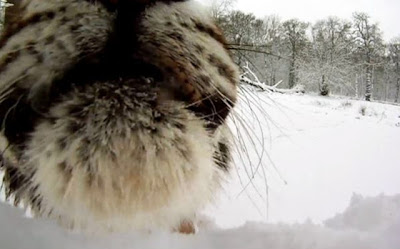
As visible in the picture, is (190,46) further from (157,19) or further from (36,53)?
(36,53)

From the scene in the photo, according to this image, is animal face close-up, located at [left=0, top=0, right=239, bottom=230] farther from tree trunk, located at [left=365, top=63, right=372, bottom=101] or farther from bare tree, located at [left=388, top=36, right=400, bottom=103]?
tree trunk, located at [left=365, top=63, right=372, bottom=101]

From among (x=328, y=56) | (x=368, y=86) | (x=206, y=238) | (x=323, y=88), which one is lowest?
(x=323, y=88)

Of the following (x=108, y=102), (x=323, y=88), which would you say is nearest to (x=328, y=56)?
(x=323, y=88)

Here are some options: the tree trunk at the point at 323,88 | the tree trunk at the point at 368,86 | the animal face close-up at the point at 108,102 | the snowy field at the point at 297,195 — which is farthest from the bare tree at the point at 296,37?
the animal face close-up at the point at 108,102

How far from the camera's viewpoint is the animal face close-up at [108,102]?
823 mm

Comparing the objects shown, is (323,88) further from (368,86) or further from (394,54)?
(394,54)

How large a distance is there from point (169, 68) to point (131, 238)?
47 centimetres

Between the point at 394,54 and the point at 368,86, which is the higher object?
the point at 394,54

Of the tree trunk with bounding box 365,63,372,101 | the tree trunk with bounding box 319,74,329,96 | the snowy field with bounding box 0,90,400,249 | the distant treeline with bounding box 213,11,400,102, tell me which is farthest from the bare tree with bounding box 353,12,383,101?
the tree trunk with bounding box 319,74,329,96

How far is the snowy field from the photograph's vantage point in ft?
3.63

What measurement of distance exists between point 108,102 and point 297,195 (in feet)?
12.7

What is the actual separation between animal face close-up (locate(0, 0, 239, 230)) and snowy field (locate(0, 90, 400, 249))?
22 centimetres

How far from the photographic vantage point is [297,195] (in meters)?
4.44

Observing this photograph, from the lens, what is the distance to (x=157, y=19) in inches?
33.5
